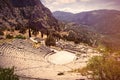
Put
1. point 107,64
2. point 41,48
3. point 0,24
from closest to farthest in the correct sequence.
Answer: point 107,64 < point 41,48 < point 0,24

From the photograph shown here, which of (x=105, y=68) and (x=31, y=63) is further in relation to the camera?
(x=31, y=63)

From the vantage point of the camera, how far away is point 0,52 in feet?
223

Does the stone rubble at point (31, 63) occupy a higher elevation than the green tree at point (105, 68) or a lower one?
lower

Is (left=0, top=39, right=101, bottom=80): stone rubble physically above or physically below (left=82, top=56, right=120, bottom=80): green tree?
below

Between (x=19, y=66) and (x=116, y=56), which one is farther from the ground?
(x=116, y=56)

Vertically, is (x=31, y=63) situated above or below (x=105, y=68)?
below

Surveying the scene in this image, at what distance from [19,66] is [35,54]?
20235mm

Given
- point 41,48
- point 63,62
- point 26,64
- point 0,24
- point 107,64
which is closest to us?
point 107,64

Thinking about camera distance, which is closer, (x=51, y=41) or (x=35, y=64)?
(x=35, y=64)

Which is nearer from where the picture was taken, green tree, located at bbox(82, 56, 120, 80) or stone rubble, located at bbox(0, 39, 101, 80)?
green tree, located at bbox(82, 56, 120, 80)

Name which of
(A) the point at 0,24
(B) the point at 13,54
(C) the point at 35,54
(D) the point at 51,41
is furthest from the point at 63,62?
(A) the point at 0,24

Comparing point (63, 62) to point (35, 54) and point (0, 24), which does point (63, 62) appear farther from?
point (0, 24)

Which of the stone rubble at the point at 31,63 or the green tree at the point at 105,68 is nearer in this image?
the green tree at the point at 105,68

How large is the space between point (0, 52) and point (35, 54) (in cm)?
1490
